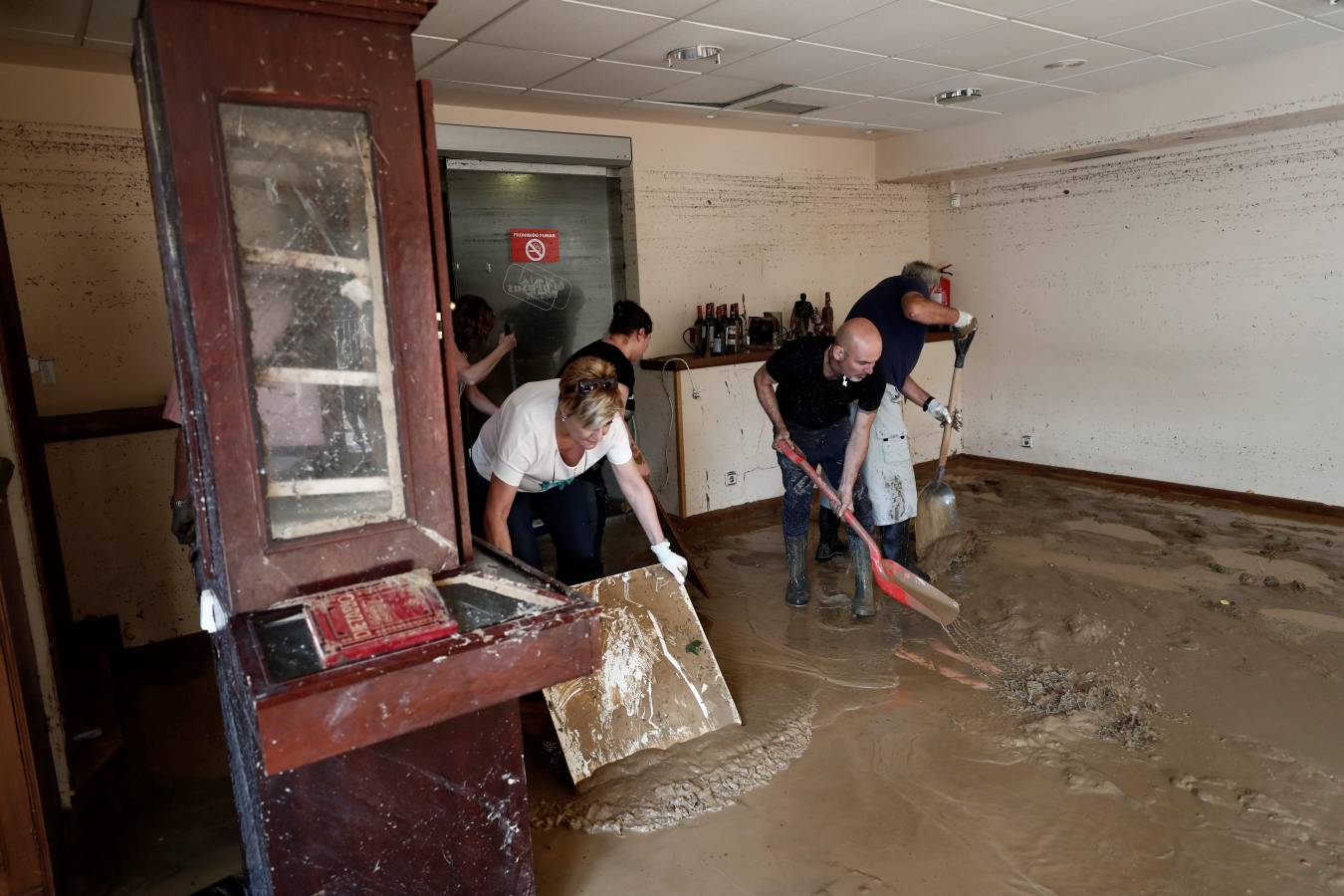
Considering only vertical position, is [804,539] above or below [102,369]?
below

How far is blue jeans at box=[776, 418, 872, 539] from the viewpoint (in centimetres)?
368

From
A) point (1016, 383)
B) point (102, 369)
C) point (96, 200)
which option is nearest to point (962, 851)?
point (102, 369)

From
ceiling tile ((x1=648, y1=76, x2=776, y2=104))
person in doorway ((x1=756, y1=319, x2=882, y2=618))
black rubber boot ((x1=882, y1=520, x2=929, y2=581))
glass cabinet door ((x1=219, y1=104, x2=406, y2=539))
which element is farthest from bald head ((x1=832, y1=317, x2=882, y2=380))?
glass cabinet door ((x1=219, y1=104, x2=406, y2=539))

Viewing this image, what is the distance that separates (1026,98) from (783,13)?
2.33m

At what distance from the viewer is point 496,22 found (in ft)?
10.0

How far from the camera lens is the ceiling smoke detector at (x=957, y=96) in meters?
4.51

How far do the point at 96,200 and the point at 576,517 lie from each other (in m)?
2.36

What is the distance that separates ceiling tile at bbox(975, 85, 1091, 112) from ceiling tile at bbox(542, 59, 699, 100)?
1.89 m

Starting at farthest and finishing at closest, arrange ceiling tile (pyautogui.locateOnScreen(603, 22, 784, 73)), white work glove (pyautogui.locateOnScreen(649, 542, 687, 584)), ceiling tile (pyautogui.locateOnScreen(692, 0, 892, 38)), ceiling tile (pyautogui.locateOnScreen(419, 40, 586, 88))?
ceiling tile (pyautogui.locateOnScreen(419, 40, 586, 88)) < ceiling tile (pyautogui.locateOnScreen(603, 22, 784, 73)) < ceiling tile (pyautogui.locateOnScreen(692, 0, 892, 38)) < white work glove (pyautogui.locateOnScreen(649, 542, 687, 584))

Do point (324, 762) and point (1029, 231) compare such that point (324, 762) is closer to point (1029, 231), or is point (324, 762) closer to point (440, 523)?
point (440, 523)

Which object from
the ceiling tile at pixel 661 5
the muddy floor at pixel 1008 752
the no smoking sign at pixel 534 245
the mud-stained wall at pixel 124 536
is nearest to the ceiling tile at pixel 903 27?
the ceiling tile at pixel 661 5

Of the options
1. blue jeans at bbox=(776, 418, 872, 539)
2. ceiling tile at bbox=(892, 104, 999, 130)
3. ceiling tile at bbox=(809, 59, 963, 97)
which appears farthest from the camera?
ceiling tile at bbox=(892, 104, 999, 130)

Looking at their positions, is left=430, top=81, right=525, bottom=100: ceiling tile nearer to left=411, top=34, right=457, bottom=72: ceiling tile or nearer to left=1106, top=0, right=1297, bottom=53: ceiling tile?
left=411, top=34, right=457, bottom=72: ceiling tile

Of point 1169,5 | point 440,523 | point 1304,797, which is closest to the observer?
point 440,523
